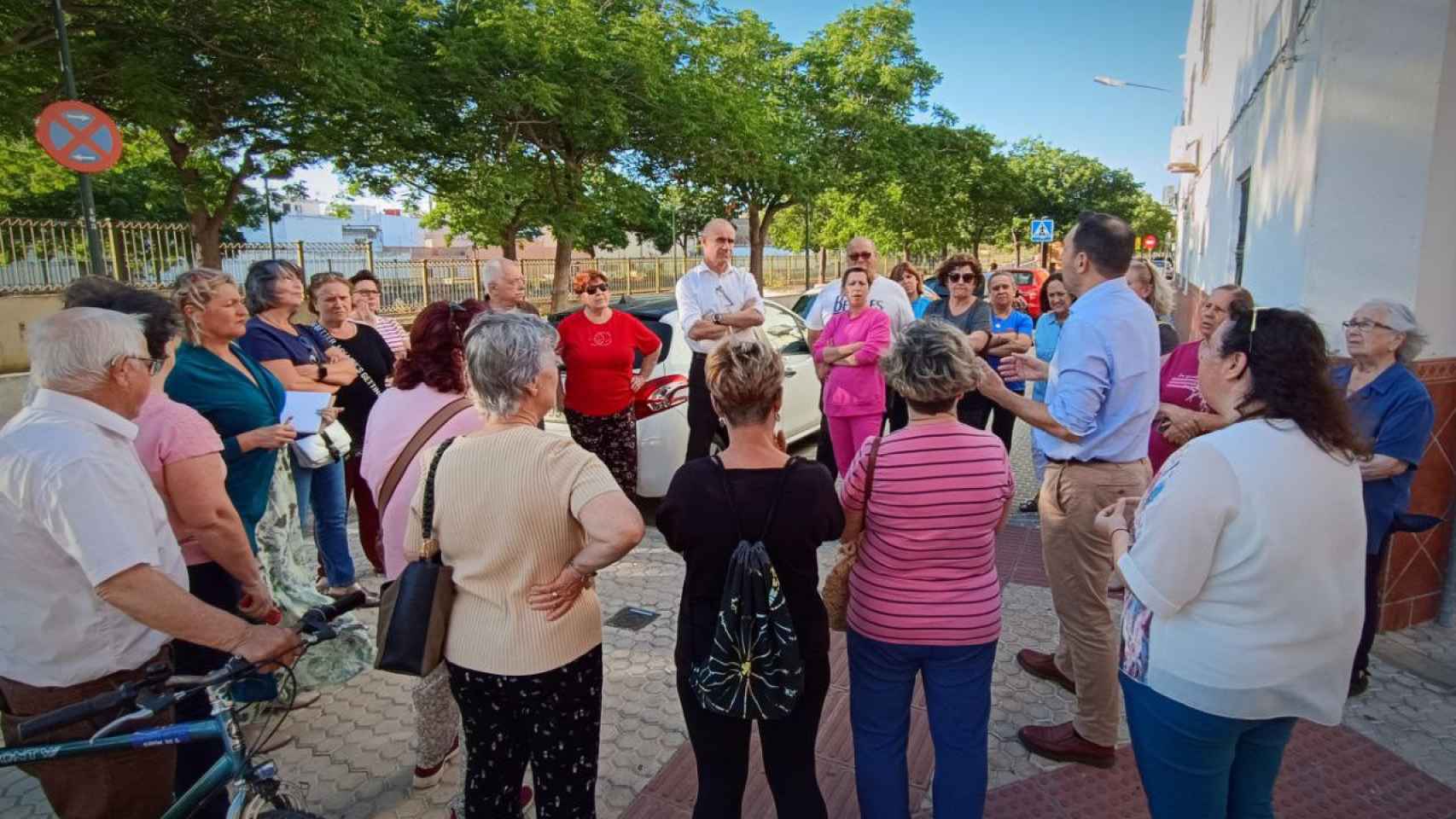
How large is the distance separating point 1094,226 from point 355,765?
3.56 m

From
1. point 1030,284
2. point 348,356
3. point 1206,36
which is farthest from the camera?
point 1030,284

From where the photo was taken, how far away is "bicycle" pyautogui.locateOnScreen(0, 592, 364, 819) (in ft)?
5.75

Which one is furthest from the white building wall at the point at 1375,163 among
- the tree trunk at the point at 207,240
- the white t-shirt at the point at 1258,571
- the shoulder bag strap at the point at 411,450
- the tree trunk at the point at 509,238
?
the tree trunk at the point at 207,240

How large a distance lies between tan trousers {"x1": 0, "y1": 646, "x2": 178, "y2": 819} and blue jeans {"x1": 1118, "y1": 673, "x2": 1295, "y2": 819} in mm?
2474

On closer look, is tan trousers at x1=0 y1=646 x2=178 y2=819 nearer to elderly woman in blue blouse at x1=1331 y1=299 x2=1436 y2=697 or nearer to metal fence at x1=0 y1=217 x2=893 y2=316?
metal fence at x1=0 y1=217 x2=893 y2=316

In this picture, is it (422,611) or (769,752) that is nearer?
(422,611)

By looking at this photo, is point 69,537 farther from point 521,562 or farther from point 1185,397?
point 1185,397

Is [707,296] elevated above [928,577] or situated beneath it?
elevated above

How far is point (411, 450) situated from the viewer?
2744 millimetres

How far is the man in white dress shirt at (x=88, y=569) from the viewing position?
5.82ft

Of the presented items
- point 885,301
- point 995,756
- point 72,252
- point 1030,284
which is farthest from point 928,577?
point 1030,284

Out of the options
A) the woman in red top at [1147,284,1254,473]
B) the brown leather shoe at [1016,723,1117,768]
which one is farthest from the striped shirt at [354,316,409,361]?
the woman in red top at [1147,284,1254,473]

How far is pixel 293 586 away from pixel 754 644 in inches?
98.0

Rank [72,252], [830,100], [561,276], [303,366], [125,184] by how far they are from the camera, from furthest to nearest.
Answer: [125,184]
[830,100]
[561,276]
[72,252]
[303,366]
